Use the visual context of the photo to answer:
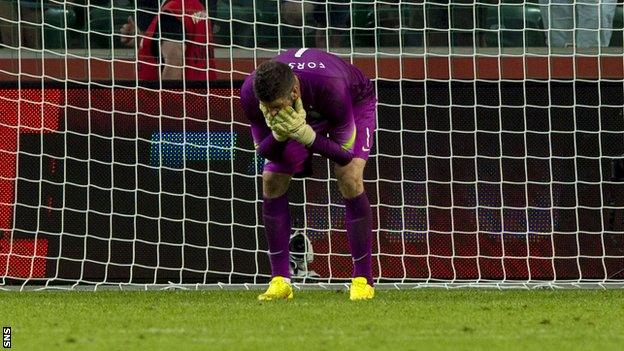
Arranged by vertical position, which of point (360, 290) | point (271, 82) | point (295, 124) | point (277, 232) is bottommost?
point (360, 290)

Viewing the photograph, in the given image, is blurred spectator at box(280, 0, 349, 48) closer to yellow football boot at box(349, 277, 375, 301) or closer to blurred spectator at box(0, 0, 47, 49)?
blurred spectator at box(0, 0, 47, 49)

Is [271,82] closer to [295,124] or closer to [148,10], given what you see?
[295,124]

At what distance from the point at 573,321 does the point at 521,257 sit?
109 inches

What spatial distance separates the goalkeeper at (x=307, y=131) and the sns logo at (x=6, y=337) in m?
1.73

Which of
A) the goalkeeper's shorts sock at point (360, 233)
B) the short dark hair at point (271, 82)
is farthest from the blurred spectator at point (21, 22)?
the short dark hair at point (271, 82)

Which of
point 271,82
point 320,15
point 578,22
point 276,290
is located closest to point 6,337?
point 271,82

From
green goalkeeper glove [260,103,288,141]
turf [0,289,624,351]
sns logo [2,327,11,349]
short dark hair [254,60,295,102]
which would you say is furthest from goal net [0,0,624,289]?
sns logo [2,327,11,349]

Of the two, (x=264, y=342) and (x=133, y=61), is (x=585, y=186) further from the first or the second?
(x=264, y=342)

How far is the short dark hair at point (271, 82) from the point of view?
7.29m

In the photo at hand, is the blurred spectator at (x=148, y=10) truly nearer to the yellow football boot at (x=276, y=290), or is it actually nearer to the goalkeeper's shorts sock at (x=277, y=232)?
the goalkeeper's shorts sock at (x=277, y=232)

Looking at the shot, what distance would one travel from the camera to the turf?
604 centimetres

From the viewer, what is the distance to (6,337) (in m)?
6.25

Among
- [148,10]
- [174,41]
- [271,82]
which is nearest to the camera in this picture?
[271,82]

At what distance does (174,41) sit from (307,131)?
2.71 metres
